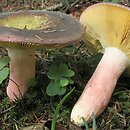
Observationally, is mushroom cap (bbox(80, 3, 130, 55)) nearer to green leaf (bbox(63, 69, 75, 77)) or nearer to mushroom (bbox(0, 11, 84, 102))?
mushroom (bbox(0, 11, 84, 102))

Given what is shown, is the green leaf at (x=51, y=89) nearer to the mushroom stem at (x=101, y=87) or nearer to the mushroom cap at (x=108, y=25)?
the mushroom stem at (x=101, y=87)

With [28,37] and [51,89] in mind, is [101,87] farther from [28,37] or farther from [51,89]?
[28,37]

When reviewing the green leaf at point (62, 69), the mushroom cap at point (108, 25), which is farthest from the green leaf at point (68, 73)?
the mushroom cap at point (108, 25)

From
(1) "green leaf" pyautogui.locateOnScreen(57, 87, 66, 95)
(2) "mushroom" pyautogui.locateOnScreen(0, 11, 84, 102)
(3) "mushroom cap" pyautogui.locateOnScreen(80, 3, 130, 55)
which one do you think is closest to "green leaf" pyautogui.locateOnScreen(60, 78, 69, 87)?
(1) "green leaf" pyautogui.locateOnScreen(57, 87, 66, 95)

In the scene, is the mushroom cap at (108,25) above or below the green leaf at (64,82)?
above

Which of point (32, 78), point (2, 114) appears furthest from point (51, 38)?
point (2, 114)

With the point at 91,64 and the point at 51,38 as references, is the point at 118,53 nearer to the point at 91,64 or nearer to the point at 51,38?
the point at 91,64

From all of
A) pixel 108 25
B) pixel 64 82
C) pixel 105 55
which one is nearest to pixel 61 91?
pixel 64 82

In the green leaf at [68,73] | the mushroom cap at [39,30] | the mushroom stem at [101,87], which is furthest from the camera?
the green leaf at [68,73]
